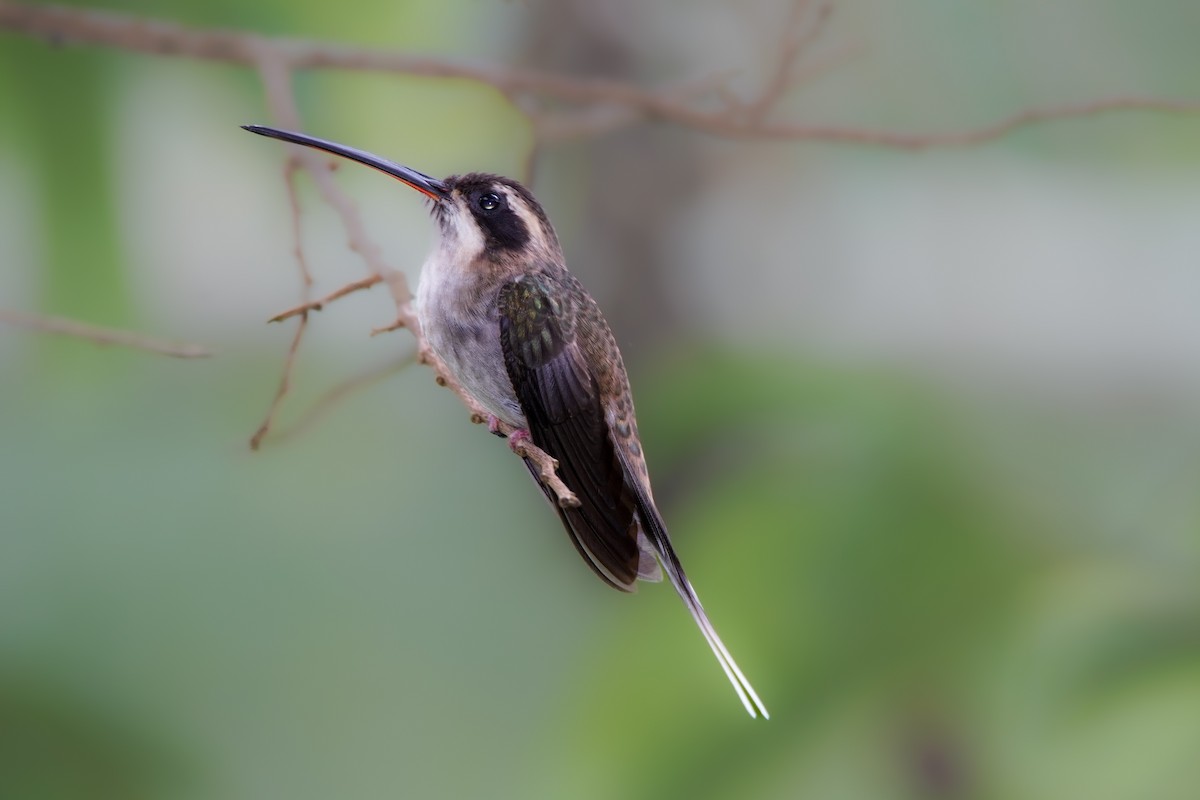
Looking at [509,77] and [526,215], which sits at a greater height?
[509,77]

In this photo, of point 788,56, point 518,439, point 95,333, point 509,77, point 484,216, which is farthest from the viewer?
point 509,77

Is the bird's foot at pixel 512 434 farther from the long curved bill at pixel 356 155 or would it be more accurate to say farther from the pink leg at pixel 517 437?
the long curved bill at pixel 356 155

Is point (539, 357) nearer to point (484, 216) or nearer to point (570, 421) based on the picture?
point (570, 421)

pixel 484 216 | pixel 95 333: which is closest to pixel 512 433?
pixel 484 216

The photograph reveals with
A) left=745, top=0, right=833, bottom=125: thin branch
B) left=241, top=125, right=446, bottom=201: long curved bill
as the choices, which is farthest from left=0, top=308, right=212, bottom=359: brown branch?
left=745, top=0, right=833, bottom=125: thin branch

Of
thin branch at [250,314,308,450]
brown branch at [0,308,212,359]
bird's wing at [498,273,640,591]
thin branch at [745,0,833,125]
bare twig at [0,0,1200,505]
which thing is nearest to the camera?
bird's wing at [498,273,640,591]

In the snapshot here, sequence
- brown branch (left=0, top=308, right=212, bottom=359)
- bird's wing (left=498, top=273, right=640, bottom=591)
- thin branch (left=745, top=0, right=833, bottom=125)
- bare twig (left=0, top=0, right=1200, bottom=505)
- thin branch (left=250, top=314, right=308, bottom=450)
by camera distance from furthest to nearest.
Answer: bare twig (left=0, top=0, right=1200, bottom=505), thin branch (left=745, top=0, right=833, bottom=125), brown branch (left=0, top=308, right=212, bottom=359), thin branch (left=250, top=314, right=308, bottom=450), bird's wing (left=498, top=273, right=640, bottom=591)

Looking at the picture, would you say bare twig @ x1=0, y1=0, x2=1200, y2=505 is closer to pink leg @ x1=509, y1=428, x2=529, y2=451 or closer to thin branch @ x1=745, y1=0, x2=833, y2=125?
thin branch @ x1=745, y1=0, x2=833, y2=125
